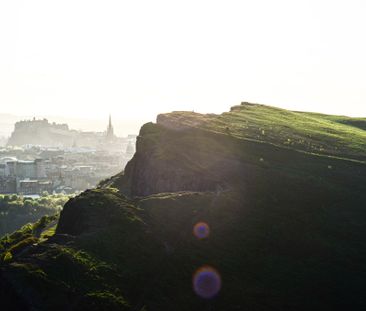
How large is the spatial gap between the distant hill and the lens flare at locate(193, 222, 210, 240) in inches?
5.6

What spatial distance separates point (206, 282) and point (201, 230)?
24.6 feet

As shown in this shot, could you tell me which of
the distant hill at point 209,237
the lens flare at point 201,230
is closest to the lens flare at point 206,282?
the distant hill at point 209,237

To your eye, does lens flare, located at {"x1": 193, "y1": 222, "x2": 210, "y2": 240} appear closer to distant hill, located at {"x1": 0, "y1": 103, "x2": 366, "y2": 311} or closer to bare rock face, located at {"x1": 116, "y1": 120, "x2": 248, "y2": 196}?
distant hill, located at {"x1": 0, "y1": 103, "x2": 366, "y2": 311}

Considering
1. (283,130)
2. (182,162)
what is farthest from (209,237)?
(283,130)

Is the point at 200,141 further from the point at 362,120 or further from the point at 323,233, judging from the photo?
the point at 362,120

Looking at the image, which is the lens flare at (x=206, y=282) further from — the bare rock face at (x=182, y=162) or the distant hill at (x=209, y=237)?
the bare rock face at (x=182, y=162)

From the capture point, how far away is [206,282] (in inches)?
1599

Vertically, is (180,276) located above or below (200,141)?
below

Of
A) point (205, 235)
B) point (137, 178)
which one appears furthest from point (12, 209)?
point (205, 235)

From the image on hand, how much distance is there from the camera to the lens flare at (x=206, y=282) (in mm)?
39584

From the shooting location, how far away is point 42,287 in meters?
36.3

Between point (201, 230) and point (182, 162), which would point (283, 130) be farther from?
point (201, 230)

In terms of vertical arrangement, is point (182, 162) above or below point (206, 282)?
above

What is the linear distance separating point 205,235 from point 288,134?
34713 mm
